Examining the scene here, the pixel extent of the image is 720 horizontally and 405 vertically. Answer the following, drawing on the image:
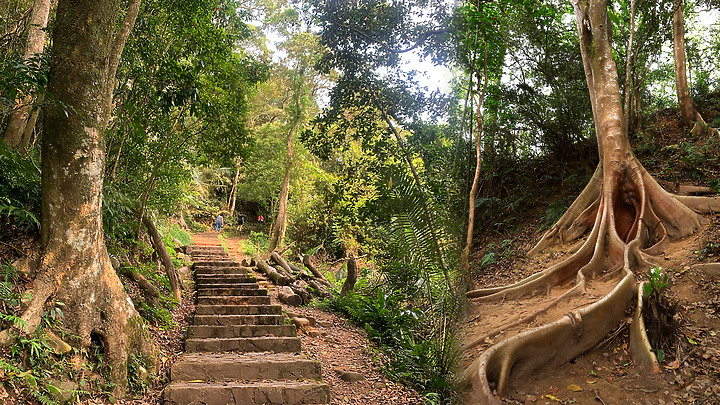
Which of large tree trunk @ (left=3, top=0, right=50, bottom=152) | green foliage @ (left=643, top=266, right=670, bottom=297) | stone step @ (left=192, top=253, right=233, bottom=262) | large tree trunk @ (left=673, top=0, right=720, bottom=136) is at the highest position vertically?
large tree trunk @ (left=673, top=0, right=720, bottom=136)

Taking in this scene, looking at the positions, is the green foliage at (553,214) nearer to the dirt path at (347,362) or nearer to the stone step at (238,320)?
the dirt path at (347,362)

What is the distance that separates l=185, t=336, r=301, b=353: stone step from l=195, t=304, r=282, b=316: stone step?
0.76 metres

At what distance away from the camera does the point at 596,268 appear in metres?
5.29

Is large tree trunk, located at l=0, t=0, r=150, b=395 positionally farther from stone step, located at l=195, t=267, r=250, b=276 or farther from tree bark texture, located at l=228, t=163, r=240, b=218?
tree bark texture, located at l=228, t=163, r=240, b=218

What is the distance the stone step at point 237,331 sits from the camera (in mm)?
5195

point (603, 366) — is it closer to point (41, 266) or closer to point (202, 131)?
point (41, 266)

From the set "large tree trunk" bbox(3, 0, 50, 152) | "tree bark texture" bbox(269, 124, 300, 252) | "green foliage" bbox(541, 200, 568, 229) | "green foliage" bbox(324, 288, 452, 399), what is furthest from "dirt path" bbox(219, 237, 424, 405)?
"tree bark texture" bbox(269, 124, 300, 252)

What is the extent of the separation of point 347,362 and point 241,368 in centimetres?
142

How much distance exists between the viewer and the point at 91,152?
3.58m

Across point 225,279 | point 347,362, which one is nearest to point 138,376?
point 347,362

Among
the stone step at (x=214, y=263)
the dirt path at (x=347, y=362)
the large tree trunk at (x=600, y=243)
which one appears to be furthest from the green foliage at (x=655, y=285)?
the stone step at (x=214, y=263)

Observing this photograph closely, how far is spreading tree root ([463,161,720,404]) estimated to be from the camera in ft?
11.8

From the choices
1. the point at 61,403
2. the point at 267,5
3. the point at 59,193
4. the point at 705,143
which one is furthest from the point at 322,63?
the point at 267,5

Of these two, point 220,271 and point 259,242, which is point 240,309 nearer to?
point 220,271
